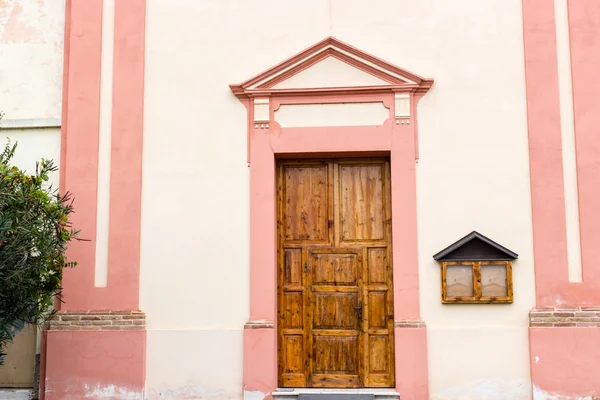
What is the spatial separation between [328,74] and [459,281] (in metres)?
2.97

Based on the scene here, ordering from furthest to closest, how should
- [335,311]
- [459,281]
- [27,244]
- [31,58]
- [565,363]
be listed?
[31,58] < [335,311] < [459,281] < [565,363] < [27,244]

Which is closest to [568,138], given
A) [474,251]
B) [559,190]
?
[559,190]

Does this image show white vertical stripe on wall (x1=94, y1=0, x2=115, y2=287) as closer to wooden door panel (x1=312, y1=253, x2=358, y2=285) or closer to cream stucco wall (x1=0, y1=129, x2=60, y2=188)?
cream stucco wall (x1=0, y1=129, x2=60, y2=188)

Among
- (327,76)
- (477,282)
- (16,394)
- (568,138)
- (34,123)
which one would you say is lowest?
(16,394)

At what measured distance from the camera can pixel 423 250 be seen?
25.5ft

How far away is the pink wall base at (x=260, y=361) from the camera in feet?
25.3

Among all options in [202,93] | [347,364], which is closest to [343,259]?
[347,364]

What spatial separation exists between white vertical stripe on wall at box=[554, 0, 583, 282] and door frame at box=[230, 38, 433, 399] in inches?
62.6

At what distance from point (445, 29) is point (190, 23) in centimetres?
321

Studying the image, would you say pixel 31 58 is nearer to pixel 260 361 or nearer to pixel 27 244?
pixel 27 244

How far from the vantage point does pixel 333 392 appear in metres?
7.73

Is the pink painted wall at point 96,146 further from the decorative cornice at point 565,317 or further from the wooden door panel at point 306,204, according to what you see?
the decorative cornice at point 565,317

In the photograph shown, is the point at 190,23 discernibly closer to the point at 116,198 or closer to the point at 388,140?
the point at 116,198

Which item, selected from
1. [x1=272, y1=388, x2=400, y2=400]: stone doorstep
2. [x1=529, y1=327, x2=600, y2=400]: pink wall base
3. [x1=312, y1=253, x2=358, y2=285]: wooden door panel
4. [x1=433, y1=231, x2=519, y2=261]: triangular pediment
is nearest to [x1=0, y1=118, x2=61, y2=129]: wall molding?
[x1=312, y1=253, x2=358, y2=285]: wooden door panel
